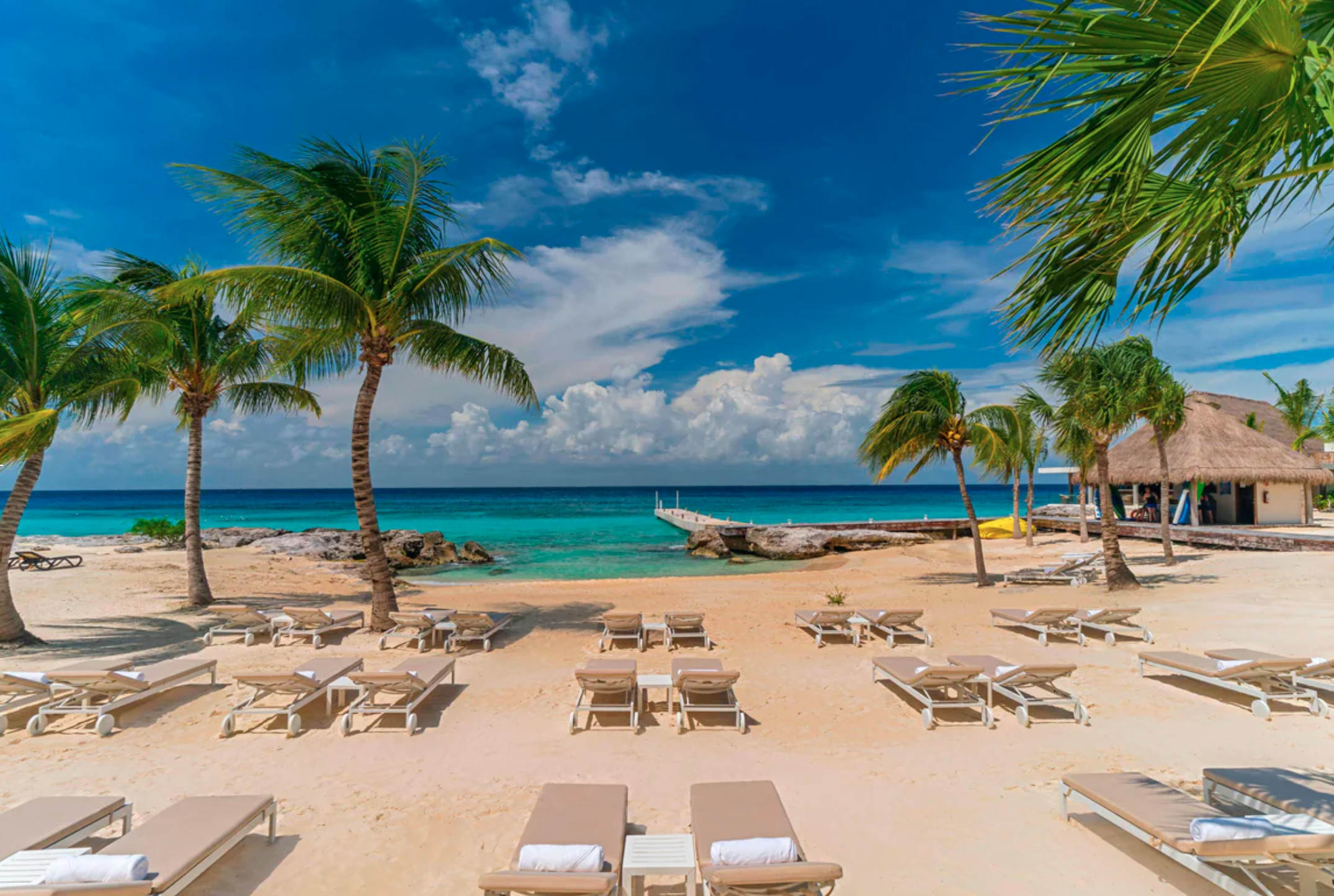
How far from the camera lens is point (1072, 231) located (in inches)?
111

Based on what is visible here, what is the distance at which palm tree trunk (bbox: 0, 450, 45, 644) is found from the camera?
9148mm

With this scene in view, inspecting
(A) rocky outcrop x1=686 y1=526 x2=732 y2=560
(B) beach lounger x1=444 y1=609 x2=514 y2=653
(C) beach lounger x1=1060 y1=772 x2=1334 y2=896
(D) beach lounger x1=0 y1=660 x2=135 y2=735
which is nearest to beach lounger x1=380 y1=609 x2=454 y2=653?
(B) beach lounger x1=444 y1=609 x2=514 y2=653

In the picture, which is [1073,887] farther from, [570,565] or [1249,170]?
[570,565]

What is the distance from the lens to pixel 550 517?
60.0 meters

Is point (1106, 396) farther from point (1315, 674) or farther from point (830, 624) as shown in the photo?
point (830, 624)

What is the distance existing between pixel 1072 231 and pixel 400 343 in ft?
34.6

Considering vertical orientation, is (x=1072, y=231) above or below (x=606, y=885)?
above

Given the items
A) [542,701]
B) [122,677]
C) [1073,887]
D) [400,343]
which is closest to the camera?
[1073,887]

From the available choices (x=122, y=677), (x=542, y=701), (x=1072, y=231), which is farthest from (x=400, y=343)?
(x=1072, y=231)

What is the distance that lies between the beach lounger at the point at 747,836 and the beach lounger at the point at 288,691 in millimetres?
4518

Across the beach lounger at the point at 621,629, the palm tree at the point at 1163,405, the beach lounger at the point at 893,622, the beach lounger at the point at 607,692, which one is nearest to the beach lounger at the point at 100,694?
the beach lounger at the point at 607,692

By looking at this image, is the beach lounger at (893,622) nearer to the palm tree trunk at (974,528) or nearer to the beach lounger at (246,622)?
the palm tree trunk at (974,528)

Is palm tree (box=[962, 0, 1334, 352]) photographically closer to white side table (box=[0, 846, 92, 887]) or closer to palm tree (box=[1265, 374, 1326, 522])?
white side table (box=[0, 846, 92, 887])

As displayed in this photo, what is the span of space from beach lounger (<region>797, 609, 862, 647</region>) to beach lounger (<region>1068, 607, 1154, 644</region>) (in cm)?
341
